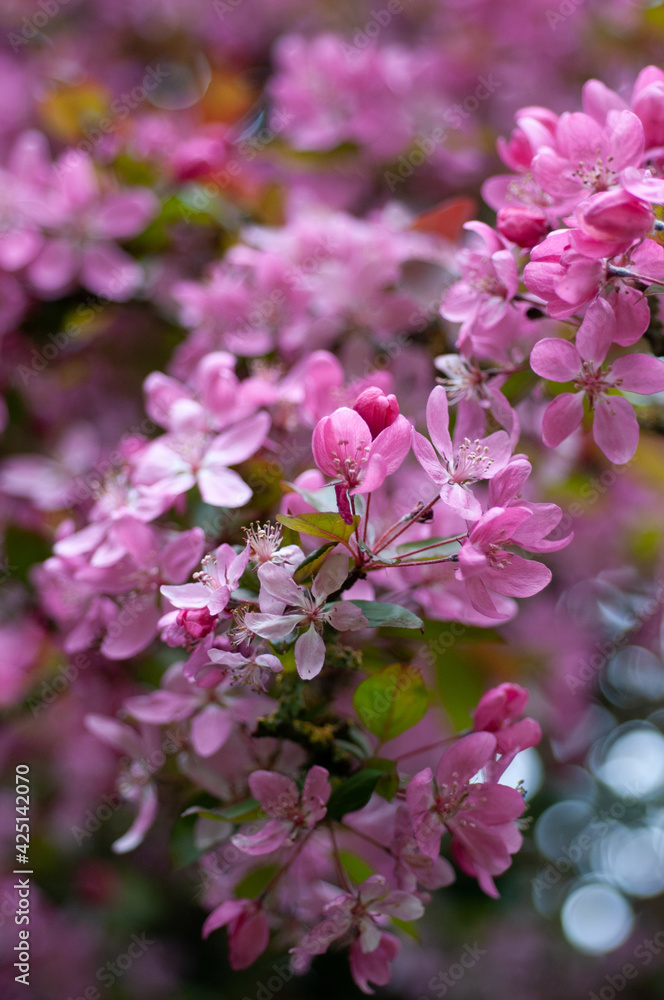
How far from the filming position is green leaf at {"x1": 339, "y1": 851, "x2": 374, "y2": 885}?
0.95m

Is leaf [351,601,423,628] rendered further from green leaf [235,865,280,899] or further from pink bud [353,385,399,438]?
green leaf [235,865,280,899]

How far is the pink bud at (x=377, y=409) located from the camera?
0.76 metres

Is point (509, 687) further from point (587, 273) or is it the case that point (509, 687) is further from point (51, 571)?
point (51, 571)

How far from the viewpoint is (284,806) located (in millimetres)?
820

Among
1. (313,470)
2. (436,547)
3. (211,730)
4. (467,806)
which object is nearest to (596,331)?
(436,547)

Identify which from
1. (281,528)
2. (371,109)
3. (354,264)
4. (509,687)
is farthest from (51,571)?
(371,109)

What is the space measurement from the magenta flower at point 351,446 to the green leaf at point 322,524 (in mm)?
14

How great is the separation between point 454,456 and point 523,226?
0.26 metres

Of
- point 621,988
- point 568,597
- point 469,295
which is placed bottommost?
point 621,988

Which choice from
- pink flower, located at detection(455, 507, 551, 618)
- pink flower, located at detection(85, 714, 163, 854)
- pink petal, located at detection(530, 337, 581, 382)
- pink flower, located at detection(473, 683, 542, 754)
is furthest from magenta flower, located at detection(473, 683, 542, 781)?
pink flower, located at detection(85, 714, 163, 854)

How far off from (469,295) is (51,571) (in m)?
0.63

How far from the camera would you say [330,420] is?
2.47 feet

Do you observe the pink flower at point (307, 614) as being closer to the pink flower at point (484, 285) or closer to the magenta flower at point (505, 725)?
the magenta flower at point (505, 725)

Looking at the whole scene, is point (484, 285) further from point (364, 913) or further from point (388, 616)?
point (364, 913)
